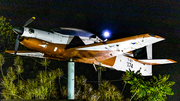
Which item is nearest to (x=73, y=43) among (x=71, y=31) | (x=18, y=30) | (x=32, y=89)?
(x=71, y=31)

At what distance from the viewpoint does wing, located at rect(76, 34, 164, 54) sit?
14.3 ft

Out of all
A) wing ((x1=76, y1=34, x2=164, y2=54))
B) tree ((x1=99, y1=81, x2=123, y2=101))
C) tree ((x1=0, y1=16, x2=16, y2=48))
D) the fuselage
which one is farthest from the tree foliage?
tree ((x1=0, y1=16, x2=16, y2=48))

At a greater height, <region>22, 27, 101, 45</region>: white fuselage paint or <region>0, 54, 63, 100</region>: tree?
<region>22, 27, 101, 45</region>: white fuselage paint

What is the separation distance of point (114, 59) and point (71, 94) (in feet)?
6.00

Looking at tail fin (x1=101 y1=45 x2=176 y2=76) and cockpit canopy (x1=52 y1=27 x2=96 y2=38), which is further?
tail fin (x1=101 y1=45 x2=176 y2=76)

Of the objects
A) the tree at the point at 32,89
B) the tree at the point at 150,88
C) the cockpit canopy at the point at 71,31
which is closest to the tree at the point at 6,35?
the tree at the point at 32,89

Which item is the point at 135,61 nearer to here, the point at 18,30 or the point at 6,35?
the point at 18,30

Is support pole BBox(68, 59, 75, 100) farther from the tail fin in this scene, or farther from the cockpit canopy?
the tail fin

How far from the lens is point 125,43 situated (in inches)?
187

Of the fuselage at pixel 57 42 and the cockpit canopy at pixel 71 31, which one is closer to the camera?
the fuselage at pixel 57 42

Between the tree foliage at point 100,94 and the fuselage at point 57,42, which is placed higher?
the fuselage at point 57,42

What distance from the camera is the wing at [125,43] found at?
4361 millimetres

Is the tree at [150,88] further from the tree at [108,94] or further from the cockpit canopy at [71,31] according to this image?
the cockpit canopy at [71,31]

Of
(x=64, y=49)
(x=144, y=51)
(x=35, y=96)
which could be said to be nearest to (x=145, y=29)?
(x=144, y=51)
